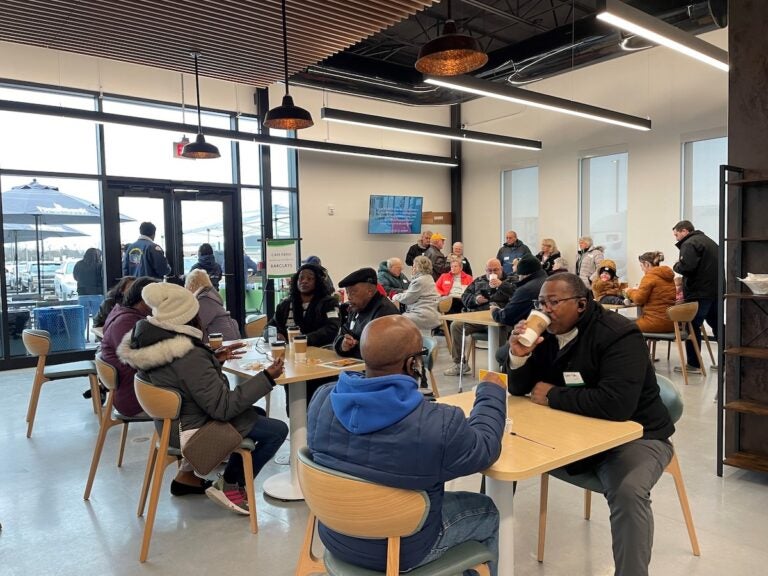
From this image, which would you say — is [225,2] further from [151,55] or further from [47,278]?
[47,278]

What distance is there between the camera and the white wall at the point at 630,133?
838 cm

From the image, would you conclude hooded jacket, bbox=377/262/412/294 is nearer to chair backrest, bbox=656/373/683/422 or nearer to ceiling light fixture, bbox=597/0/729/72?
ceiling light fixture, bbox=597/0/729/72

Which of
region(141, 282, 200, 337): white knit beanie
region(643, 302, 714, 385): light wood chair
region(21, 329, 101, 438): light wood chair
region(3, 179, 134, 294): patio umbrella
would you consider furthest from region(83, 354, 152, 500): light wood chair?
region(3, 179, 134, 294): patio umbrella

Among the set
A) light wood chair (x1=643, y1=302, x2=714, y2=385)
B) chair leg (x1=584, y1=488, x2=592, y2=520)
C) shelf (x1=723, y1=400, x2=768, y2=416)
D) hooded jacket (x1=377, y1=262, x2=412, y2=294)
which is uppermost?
hooded jacket (x1=377, y1=262, x2=412, y2=294)

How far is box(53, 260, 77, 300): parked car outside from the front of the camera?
7.70 metres

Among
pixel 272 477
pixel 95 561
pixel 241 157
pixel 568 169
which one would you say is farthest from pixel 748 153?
pixel 241 157

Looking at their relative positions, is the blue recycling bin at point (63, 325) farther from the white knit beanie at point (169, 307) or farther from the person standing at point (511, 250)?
the person standing at point (511, 250)

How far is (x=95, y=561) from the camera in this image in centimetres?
267

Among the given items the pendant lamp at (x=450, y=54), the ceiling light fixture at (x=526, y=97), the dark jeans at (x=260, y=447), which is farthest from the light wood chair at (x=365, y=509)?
the ceiling light fixture at (x=526, y=97)

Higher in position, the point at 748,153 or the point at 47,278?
the point at 748,153

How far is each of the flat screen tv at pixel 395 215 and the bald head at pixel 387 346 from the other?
911 cm

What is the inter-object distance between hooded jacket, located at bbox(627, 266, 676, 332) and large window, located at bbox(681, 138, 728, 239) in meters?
3.18

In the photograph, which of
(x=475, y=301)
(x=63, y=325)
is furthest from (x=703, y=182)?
(x=63, y=325)

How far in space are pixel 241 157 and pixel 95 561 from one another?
7413 millimetres
